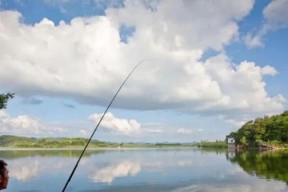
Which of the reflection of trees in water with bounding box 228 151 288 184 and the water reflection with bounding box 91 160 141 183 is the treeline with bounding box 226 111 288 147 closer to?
the reflection of trees in water with bounding box 228 151 288 184

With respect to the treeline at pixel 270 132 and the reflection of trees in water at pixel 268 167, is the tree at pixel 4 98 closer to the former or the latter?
the reflection of trees in water at pixel 268 167

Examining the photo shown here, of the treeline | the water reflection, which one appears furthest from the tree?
the treeline

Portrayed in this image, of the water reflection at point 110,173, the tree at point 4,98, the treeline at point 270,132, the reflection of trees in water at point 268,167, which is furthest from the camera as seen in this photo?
the treeline at point 270,132

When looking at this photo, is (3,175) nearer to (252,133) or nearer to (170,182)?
(170,182)

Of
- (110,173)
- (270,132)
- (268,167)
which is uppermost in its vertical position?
(270,132)

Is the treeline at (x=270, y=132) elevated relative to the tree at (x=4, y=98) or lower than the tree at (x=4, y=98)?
elevated

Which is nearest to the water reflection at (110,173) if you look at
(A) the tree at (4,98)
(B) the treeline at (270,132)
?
(A) the tree at (4,98)

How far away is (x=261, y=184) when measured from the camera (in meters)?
47.5

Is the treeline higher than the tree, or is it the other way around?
the treeline

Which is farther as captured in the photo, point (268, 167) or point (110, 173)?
point (268, 167)

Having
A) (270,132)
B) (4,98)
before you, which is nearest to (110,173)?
(4,98)

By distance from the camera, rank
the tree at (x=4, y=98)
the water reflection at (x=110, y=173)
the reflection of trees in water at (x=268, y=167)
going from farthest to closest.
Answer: the reflection of trees in water at (x=268, y=167) < the water reflection at (x=110, y=173) < the tree at (x=4, y=98)

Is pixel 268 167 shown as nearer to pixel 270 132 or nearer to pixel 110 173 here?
pixel 110 173

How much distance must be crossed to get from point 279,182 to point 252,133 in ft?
507
